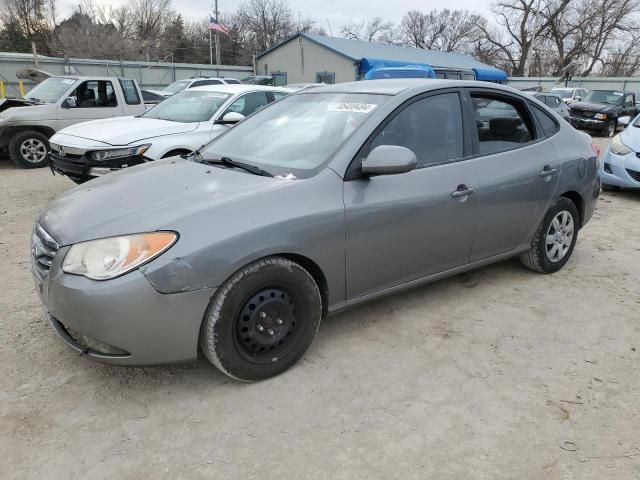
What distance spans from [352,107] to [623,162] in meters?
6.11

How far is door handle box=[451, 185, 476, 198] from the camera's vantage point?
3409 mm

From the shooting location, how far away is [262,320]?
2.71 metres

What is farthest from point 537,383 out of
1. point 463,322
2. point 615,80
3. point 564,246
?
point 615,80

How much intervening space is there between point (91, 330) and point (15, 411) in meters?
0.64

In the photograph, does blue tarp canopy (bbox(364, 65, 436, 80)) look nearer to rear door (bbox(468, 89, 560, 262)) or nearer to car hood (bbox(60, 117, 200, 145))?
car hood (bbox(60, 117, 200, 145))

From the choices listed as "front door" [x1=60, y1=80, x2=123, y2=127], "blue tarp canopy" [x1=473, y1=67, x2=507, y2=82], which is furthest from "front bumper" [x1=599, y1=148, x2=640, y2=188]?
"blue tarp canopy" [x1=473, y1=67, x2=507, y2=82]

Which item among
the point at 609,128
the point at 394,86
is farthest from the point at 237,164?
the point at 609,128

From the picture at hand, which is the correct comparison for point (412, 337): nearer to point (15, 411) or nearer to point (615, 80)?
point (15, 411)

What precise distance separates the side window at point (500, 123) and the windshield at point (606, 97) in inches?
718

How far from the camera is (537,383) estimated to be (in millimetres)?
2871

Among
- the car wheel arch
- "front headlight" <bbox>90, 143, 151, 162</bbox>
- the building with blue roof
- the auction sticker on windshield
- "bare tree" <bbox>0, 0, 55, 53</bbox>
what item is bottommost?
the car wheel arch

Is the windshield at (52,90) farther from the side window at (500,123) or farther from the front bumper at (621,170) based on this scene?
the front bumper at (621,170)

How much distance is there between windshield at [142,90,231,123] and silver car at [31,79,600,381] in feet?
11.2

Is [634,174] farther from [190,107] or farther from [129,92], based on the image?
[129,92]
